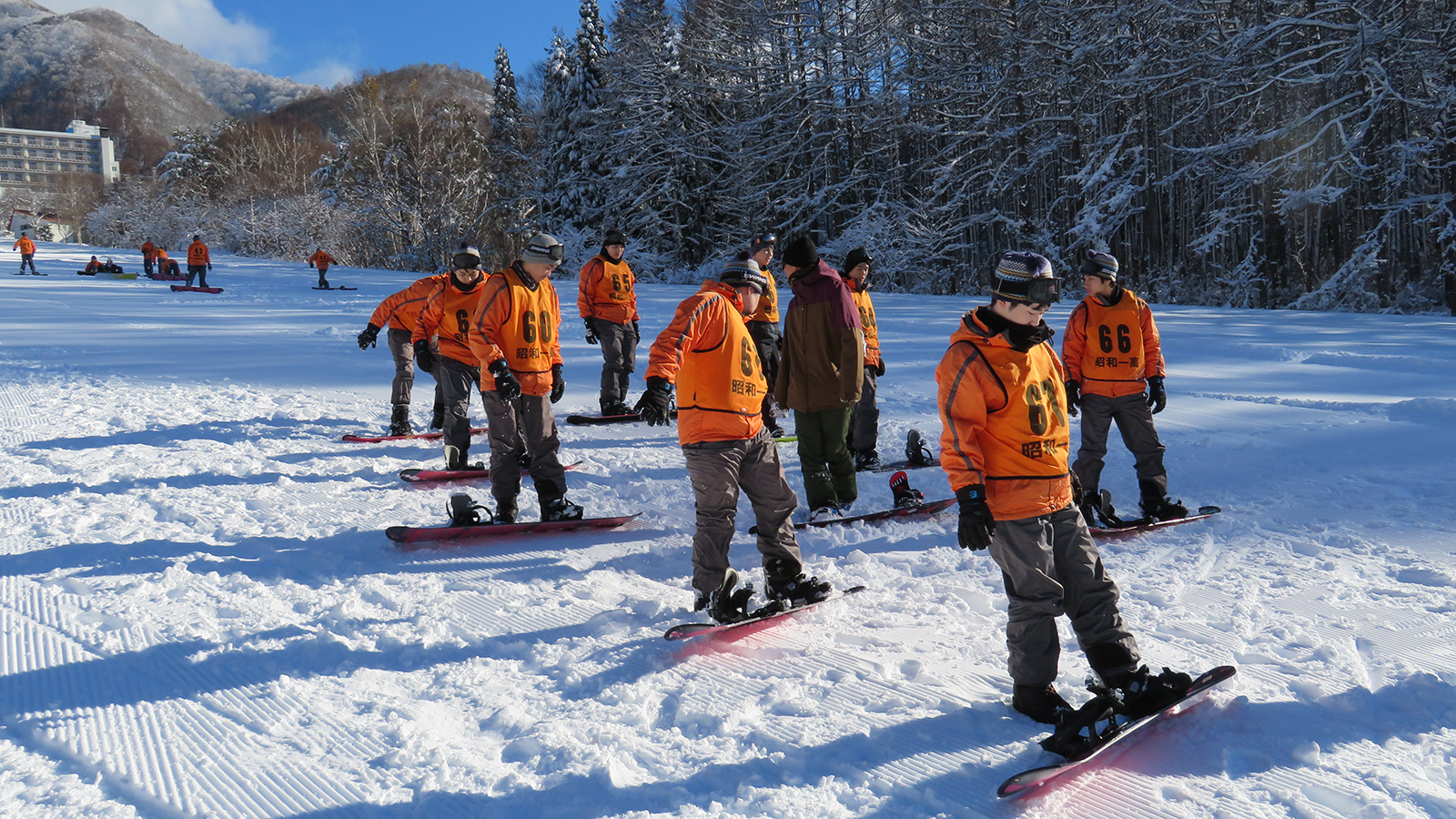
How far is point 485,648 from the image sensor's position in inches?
150

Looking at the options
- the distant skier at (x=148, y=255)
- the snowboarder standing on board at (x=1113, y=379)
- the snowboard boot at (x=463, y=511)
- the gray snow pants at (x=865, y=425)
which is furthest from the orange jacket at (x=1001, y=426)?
the distant skier at (x=148, y=255)

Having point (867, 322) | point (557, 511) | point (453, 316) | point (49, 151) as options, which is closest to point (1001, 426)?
point (557, 511)

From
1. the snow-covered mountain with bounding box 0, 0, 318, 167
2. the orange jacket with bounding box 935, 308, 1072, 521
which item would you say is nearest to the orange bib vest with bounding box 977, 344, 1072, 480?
the orange jacket with bounding box 935, 308, 1072, 521

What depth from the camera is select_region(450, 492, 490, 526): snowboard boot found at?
17.5 ft

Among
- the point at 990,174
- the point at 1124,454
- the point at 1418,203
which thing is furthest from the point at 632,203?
the point at 1124,454

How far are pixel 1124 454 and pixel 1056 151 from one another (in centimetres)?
2192

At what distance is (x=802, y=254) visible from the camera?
5.47m

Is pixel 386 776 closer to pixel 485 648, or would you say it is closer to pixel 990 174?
pixel 485 648

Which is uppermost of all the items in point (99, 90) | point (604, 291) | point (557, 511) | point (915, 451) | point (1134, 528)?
point (99, 90)

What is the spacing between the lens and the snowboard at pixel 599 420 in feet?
28.9

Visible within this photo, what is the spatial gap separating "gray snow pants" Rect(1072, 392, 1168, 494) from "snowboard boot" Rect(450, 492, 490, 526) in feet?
12.7

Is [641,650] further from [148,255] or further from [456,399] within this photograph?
[148,255]

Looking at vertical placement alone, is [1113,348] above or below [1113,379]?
above

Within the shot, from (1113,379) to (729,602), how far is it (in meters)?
2.96
